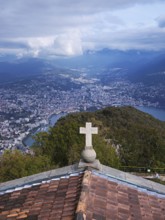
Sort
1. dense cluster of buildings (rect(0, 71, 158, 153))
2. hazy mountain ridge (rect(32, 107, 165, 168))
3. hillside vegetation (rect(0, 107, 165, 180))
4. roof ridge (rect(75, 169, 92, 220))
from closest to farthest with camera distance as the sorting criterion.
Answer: roof ridge (rect(75, 169, 92, 220)) → hillside vegetation (rect(0, 107, 165, 180)) → hazy mountain ridge (rect(32, 107, 165, 168)) → dense cluster of buildings (rect(0, 71, 158, 153))

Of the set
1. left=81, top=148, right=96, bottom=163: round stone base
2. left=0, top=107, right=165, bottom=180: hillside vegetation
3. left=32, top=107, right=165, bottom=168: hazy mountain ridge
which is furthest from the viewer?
left=32, top=107, right=165, bottom=168: hazy mountain ridge

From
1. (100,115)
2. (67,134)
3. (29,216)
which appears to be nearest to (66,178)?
(29,216)

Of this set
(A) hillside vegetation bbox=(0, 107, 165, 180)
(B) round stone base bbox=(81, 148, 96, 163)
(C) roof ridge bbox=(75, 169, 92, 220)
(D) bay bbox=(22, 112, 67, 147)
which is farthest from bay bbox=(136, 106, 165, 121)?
(C) roof ridge bbox=(75, 169, 92, 220)

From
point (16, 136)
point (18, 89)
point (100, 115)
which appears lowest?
point (16, 136)

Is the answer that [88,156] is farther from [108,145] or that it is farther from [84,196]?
[108,145]

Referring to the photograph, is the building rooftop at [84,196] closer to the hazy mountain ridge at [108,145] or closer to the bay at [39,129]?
the hazy mountain ridge at [108,145]

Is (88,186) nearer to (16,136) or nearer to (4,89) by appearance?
(16,136)

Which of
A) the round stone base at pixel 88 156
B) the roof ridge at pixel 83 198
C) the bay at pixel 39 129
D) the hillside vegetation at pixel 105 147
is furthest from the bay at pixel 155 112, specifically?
the roof ridge at pixel 83 198

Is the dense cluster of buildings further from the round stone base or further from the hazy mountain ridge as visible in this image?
the round stone base
